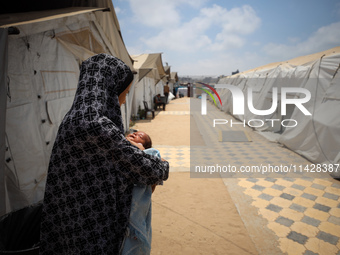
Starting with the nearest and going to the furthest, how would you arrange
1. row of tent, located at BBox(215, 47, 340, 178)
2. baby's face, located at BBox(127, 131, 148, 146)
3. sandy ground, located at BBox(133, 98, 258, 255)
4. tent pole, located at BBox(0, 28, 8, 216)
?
1. tent pole, located at BBox(0, 28, 8, 216)
2. baby's face, located at BBox(127, 131, 148, 146)
3. sandy ground, located at BBox(133, 98, 258, 255)
4. row of tent, located at BBox(215, 47, 340, 178)

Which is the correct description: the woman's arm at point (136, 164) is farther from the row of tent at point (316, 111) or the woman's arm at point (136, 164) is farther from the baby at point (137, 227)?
the row of tent at point (316, 111)

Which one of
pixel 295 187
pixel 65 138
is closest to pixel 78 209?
pixel 65 138

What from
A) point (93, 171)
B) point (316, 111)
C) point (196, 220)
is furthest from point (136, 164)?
point (316, 111)

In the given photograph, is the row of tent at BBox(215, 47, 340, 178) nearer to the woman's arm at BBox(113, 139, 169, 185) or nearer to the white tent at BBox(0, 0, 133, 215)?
the woman's arm at BBox(113, 139, 169, 185)

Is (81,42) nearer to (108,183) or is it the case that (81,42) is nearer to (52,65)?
(52,65)

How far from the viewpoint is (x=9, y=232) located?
1.83 metres

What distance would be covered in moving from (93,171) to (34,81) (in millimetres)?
2289

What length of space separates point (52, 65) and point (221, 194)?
3.71 meters

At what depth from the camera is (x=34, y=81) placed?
293 cm

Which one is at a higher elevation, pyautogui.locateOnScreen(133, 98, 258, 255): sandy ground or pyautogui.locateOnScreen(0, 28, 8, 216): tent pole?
pyautogui.locateOnScreen(0, 28, 8, 216): tent pole

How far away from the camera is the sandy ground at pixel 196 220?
2748mm

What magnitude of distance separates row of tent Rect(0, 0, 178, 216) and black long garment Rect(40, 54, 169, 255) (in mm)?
822

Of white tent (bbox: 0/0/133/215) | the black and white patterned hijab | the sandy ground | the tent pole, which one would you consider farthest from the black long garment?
the sandy ground

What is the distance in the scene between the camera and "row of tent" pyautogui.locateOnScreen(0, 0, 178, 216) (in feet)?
7.54
